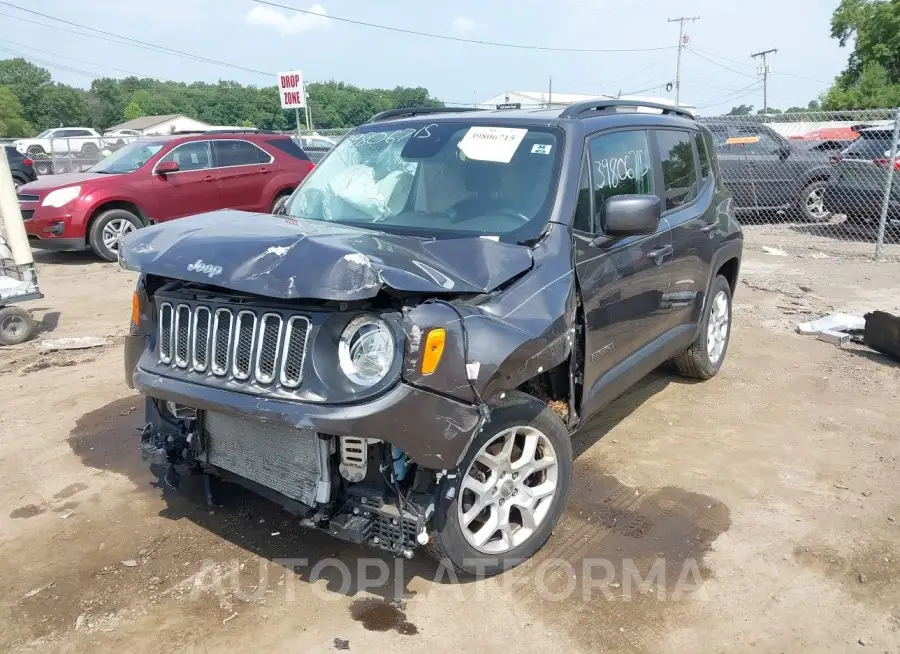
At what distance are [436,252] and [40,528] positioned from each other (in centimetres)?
250

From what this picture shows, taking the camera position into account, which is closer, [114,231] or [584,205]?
[584,205]

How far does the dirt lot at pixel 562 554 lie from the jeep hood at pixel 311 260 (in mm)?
1231

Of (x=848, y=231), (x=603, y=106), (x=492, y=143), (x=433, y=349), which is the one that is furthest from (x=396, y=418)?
(x=848, y=231)

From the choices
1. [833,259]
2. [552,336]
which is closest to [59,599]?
[552,336]

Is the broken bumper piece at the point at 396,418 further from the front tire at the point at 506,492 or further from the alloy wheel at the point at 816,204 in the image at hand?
the alloy wheel at the point at 816,204

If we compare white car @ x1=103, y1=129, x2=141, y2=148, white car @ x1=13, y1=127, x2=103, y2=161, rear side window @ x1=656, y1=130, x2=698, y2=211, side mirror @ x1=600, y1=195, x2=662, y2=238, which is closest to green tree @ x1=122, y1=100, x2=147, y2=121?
white car @ x1=13, y1=127, x2=103, y2=161

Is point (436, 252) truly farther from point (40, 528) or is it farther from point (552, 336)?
point (40, 528)

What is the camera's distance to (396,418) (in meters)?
2.51

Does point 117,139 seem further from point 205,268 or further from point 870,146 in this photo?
point 205,268

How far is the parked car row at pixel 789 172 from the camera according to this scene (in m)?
11.8

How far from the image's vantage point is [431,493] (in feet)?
8.99

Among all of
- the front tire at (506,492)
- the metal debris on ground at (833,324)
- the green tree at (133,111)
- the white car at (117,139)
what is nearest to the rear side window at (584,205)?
the front tire at (506,492)

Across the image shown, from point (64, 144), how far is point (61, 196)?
27.6 metres

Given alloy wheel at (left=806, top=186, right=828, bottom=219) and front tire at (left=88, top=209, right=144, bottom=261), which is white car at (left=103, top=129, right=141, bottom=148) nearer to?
front tire at (left=88, top=209, right=144, bottom=261)
